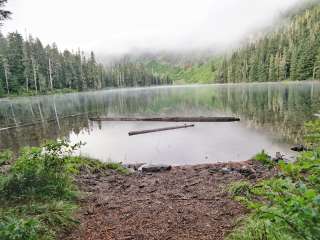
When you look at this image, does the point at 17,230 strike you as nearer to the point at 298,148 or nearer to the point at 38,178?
the point at 38,178

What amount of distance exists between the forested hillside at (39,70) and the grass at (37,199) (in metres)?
69.8

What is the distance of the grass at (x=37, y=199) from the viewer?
15.2ft

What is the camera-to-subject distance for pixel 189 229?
560 cm

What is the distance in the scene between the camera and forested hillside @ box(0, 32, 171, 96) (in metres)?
73.2

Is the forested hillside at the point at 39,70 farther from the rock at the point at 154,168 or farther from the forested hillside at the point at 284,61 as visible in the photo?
the forested hillside at the point at 284,61

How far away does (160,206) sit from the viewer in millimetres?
6938

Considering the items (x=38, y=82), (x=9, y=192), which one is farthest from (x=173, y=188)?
(x=38, y=82)

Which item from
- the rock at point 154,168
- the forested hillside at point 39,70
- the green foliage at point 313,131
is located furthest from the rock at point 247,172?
the forested hillside at point 39,70

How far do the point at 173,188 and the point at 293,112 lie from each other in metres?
22.8

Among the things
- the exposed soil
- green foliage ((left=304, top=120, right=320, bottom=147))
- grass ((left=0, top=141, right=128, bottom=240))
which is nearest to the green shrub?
grass ((left=0, top=141, right=128, bottom=240))

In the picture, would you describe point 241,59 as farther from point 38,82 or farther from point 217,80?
point 38,82

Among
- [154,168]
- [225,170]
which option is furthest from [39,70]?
[225,170]

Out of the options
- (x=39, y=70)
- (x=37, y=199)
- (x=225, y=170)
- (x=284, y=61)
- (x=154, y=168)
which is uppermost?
(x=284, y=61)

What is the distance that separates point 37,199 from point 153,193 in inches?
130
